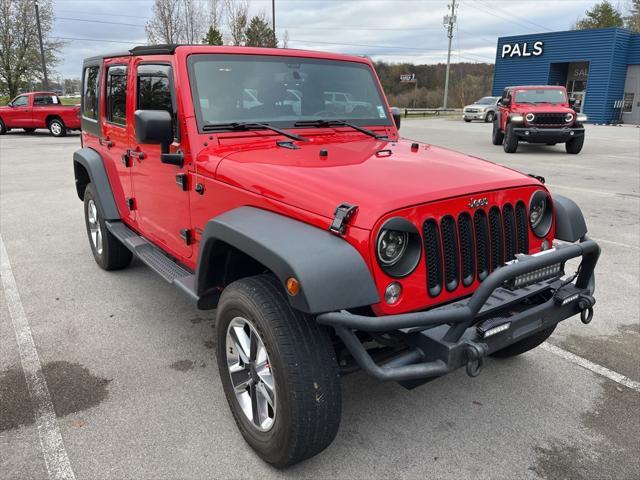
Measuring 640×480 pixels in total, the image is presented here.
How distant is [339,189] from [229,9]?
33.0 m

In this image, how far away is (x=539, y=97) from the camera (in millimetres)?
15234

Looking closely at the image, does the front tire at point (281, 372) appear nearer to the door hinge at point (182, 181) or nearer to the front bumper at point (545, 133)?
the door hinge at point (182, 181)

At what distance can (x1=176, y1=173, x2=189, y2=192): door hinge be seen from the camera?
3258 millimetres

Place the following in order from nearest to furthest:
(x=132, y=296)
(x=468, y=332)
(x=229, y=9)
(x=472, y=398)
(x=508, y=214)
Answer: (x=468, y=332), (x=508, y=214), (x=472, y=398), (x=132, y=296), (x=229, y=9)

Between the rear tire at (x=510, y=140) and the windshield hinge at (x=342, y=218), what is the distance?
46.4ft

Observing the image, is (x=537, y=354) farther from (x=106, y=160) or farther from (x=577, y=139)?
(x=577, y=139)

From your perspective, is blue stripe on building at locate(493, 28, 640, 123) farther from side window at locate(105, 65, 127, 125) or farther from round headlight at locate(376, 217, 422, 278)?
round headlight at locate(376, 217, 422, 278)

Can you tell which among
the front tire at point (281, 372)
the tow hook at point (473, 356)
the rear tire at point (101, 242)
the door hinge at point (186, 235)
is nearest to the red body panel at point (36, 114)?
the rear tire at point (101, 242)

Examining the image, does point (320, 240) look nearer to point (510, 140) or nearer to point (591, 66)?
point (510, 140)

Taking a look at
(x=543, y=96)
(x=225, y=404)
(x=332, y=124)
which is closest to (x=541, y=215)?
(x=332, y=124)

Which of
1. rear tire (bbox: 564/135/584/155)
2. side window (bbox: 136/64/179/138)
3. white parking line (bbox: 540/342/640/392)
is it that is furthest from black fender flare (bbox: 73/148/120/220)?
rear tire (bbox: 564/135/584/155)

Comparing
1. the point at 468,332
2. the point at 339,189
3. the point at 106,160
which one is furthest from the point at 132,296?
the point at 468,332

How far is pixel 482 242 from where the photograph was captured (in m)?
2.53

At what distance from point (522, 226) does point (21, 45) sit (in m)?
40.1
